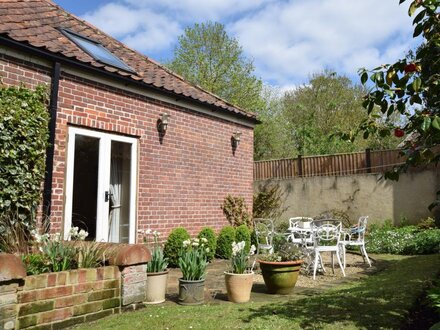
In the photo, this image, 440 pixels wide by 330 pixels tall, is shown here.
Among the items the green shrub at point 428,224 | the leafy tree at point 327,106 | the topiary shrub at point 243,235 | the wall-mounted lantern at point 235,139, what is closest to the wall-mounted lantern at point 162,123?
the wall-mounted lantern at point 235,139

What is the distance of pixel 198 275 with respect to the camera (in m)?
5.19

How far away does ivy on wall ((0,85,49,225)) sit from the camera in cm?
530

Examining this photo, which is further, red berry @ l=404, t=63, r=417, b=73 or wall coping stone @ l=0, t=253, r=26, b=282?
wall coping stone @ l=0, t=253, r=26, b=282

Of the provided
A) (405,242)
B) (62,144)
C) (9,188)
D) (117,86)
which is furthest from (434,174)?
(9,188)

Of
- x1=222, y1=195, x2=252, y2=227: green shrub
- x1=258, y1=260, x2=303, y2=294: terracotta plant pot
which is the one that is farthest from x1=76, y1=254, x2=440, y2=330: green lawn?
x1=222, y1=195, x2=252, y2=227: green shrub

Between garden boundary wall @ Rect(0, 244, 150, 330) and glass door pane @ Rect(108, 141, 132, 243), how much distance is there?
107 inches

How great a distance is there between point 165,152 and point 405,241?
22.5ft

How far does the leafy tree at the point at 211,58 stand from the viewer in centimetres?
2481

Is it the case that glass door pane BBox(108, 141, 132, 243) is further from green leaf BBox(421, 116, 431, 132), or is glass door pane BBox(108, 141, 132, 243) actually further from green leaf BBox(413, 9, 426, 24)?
green leaf BBox(421, 116, 431, 132)

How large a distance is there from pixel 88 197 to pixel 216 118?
13.1ft

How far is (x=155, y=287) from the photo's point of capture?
201 inches

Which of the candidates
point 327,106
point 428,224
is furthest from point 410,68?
point 327,106

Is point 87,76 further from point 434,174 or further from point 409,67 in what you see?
point 434,174

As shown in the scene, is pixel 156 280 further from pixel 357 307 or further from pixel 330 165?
pixel 330 165
